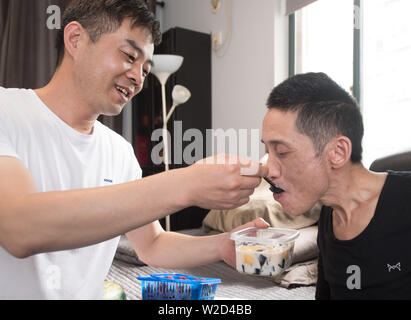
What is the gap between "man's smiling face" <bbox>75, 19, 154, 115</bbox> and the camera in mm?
1139

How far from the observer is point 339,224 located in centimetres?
117

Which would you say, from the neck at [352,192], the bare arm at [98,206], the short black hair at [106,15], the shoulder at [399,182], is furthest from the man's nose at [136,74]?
the shoulder at [399,182]

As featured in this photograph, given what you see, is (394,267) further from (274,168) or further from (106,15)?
(106,15)

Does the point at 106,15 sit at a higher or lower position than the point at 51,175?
higher

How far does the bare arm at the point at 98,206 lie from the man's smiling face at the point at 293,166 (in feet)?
1.44

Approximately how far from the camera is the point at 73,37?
1.16 metres

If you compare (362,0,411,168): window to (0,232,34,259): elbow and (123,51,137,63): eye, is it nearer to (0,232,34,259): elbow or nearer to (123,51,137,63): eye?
(123,51,137,63): eye

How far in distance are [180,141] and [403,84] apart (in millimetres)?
2118

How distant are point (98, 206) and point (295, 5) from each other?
9.19 feet

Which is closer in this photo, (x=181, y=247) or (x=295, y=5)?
(x=181, y=247)

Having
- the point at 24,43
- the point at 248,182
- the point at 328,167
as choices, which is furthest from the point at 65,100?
the point at 24,43

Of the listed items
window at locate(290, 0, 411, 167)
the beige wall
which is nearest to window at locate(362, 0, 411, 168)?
window at locate(290, 0, 411, 167)

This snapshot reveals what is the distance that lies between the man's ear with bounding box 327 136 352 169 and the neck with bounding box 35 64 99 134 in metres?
0.74

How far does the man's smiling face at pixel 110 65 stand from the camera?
114cm
